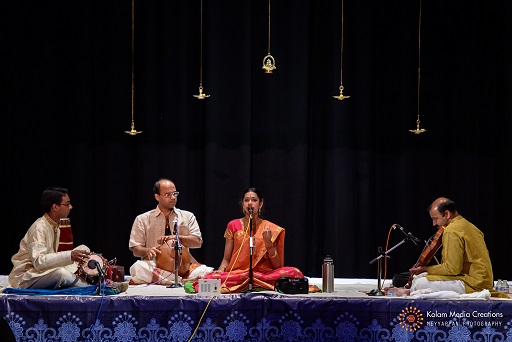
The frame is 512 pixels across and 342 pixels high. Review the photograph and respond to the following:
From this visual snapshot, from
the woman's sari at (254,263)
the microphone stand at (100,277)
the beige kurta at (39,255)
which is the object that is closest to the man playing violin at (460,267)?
the woman's sari at (254,263)

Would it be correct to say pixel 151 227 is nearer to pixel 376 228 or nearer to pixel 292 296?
pixel 292 296

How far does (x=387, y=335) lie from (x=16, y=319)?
2707 mm

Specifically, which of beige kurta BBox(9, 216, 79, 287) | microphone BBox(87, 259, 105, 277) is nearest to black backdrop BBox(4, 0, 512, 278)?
beige kurta BBox(9, 216, 79, 287)

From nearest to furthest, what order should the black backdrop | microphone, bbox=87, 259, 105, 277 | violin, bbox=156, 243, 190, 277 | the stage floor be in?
1. the stage floor
2. microphone, bbox=87, 259, 105, 277
3. violin, bbox=156, 243, 190, 277
4. the black backdrop

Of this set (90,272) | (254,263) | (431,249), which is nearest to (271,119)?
(254,263)

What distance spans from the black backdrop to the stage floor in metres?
2.37

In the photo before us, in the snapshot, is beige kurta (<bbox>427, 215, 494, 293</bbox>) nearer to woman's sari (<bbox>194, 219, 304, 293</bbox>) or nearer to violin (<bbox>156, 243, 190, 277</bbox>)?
woman's sari (<bbox>194, 219, 304, 293</bbox>)

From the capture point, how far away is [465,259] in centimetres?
601

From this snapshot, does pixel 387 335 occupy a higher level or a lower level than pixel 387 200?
lower

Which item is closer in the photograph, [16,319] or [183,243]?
[16,319]

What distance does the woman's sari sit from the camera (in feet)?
19.9

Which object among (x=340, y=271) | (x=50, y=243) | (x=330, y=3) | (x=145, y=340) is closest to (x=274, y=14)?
(x=330, y=3)

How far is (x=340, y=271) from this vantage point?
782 centimetres

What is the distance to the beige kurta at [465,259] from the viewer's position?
5.89 metres
